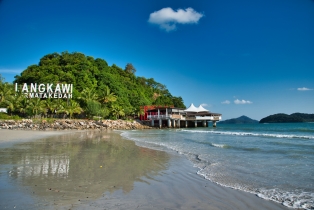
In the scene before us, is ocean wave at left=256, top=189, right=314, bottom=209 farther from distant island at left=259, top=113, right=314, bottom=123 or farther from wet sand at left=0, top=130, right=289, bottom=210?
distant island at left=259, top=113, right=314, bottom=123

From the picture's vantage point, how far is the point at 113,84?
62.1 meters

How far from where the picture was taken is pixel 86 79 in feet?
192

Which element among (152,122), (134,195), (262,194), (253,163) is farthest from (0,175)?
(152,122)

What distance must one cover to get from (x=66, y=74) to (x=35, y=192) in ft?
184

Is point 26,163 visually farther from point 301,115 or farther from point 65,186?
point 301,115

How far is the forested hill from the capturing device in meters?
53.2

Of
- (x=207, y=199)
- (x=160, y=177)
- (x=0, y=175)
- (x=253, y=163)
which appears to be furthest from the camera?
(x=253, y=163)

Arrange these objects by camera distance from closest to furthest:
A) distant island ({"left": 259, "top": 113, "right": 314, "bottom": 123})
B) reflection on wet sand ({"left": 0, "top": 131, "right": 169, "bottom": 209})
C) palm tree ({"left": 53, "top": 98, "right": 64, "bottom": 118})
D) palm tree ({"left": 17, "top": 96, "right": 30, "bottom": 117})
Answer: reflection on wet sand ({"left": 0, "top": 131, "right": 169, "bottom": 209}), palm tree ({"left": 17, "top": 96, "right": 30, "bottom": 117}), palm tree ({"left": 53, "top": 98, "right": 64, "bottom": 118}), distant island ({"left": 259, "top": 113, "right": 314, "bottom": 123})

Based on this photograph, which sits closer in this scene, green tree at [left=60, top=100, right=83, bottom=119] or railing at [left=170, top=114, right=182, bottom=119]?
green tree at [left=60, top=100, right=83, bottom=119]

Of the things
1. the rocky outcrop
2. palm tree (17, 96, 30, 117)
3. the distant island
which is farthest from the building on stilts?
the distant island

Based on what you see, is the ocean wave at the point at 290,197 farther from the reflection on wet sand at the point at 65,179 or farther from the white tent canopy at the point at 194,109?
the white tent canopy at the point at 194,109

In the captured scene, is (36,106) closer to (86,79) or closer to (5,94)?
(5,94)

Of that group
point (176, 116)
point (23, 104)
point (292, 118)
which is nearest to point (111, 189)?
point (23, 104)

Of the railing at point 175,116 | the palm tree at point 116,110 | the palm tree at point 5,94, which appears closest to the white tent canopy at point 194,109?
the railing at point 175,116
